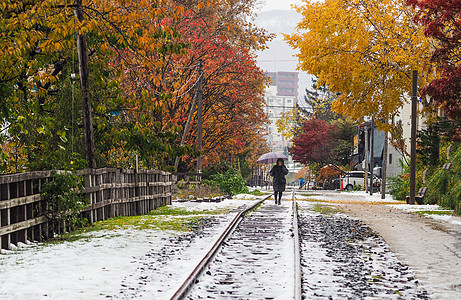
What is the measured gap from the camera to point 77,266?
359 inches

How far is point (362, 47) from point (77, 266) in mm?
25622

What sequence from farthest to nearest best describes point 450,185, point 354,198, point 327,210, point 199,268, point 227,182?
1. point 354,198
2. point 227,182
3. point 327,210
4. point 450,185
5. point 199,268

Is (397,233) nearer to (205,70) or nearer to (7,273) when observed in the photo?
(7,273)

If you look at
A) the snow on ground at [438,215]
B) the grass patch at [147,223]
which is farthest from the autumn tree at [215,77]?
the snow on ground at [438,215]

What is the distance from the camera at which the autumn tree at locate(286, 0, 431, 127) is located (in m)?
31.3

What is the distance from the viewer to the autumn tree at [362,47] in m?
31.3

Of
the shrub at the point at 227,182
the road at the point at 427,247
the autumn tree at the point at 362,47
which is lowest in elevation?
the road at the point at 427,247

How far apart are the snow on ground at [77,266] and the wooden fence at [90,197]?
1.68ft

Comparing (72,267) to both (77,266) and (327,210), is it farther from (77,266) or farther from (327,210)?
(327,210)

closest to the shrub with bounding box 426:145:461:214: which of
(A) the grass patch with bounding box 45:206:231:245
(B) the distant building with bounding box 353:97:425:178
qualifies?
(A) the grass patch with bounding box 45:206:231:245

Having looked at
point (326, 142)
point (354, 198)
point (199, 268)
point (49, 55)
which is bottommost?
point (354, 198)

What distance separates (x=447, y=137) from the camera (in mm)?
25281

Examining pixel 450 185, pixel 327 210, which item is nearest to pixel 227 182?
pixel 327 210

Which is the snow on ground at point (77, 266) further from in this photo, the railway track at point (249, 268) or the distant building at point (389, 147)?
the distant building at point (389, 147)
